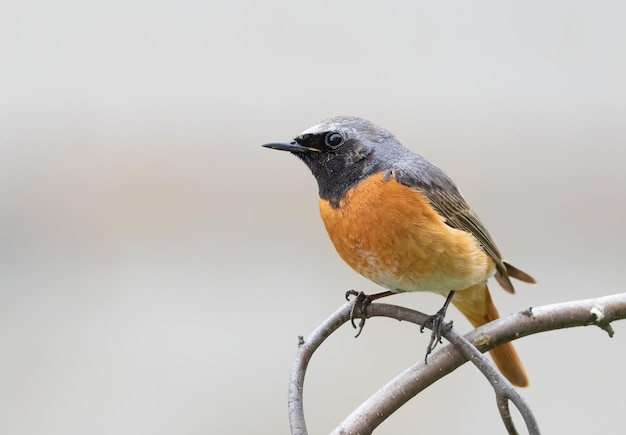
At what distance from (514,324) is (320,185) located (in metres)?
0.67

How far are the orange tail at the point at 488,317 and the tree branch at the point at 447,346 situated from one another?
56cm

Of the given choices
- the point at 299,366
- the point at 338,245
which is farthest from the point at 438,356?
the point at 338,245

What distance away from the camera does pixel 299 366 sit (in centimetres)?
131

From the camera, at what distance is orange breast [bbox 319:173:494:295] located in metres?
1.73

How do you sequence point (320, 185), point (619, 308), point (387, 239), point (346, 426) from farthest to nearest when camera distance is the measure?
1. point (320, 185)
2. point (387, 239)
3. point (619, 308)
4. point (346, 426)

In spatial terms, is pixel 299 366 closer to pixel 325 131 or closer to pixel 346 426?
pixel 346 426

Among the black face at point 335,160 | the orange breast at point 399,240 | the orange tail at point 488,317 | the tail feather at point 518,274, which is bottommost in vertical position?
the orange tail at point 488,317

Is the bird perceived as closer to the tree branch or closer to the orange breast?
the orange breast

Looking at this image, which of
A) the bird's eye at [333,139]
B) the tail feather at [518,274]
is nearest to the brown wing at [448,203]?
→ the tail feather at [518,274]

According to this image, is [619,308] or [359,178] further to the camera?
[359,178]

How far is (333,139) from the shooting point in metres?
1.78

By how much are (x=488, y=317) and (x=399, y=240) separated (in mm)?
526

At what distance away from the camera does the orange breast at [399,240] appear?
1729 mm

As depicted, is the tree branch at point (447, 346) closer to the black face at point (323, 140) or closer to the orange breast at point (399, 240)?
the orange breast at point (399, 240)
